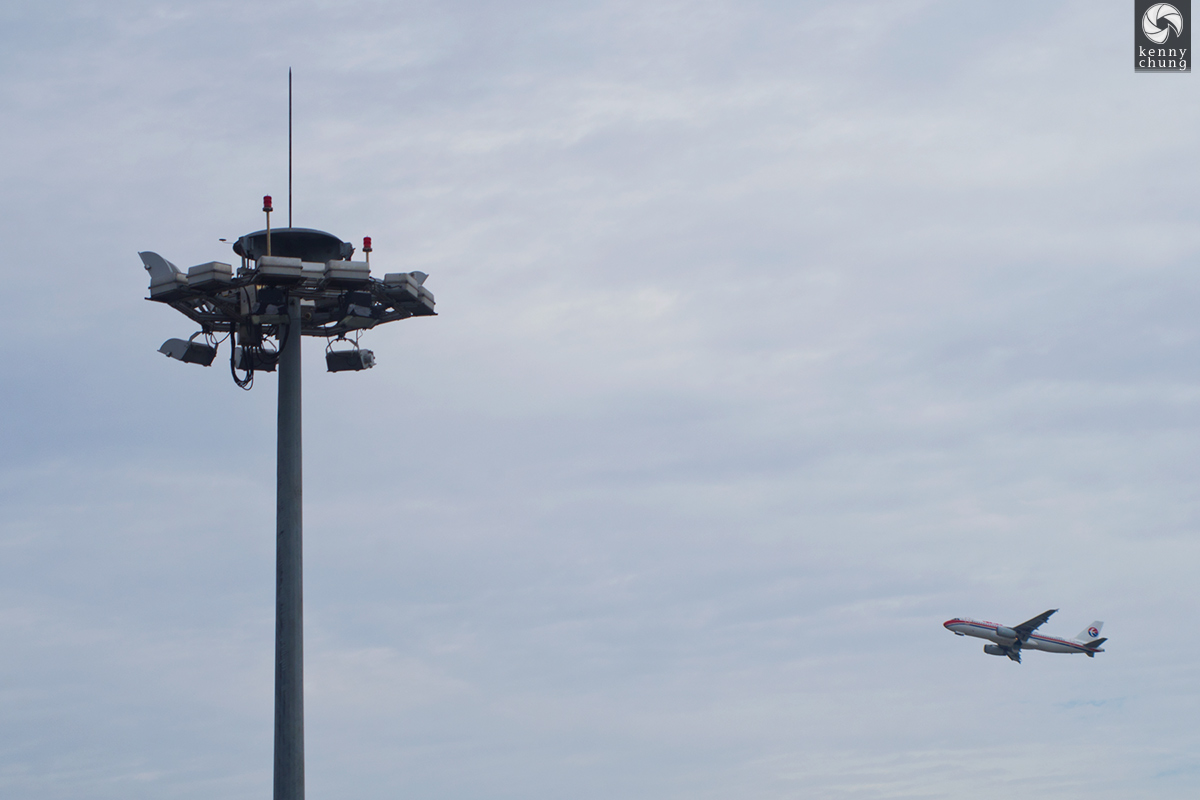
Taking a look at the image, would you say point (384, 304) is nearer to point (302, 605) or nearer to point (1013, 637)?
point (302, 605)

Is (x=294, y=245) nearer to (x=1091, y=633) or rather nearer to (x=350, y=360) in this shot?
(x=350, y=360)

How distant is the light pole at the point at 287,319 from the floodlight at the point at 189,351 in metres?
0.03

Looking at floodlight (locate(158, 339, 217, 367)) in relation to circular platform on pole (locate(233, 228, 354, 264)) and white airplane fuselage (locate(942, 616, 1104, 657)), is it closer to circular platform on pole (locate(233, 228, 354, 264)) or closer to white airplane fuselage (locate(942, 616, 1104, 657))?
circular platform on pole (locate(233, 228, 354, 264))

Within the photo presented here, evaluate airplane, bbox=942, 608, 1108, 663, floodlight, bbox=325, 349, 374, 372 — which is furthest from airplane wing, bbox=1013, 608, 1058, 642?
floodlight, bbox=325, 349, 374, 372

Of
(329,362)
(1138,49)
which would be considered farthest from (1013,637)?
(329,362)

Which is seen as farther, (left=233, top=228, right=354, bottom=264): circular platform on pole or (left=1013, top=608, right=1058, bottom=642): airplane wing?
(left=1013, top=608, right=1058, bottom=642): airplane wing

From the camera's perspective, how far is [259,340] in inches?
1596

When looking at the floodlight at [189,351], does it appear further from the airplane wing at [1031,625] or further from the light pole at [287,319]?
the airplane wing at [1031,625]

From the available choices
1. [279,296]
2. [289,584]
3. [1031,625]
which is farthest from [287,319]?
[1031,625]

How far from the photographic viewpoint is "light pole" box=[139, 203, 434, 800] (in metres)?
37.1

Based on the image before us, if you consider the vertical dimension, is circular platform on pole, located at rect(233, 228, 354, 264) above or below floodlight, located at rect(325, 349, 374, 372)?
above

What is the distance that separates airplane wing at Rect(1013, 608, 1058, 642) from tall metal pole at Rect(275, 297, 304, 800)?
12532cm

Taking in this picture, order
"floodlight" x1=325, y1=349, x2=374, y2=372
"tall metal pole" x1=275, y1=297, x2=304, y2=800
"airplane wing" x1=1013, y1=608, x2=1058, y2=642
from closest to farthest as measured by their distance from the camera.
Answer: "tall metal pole" x1=275, y1=297, x2=304, y2=800, "floodlight" x1=325, y1=349, x2=374, y2=372, "airplane wing" x1=1013, y1=608, x2=1058, y2=642

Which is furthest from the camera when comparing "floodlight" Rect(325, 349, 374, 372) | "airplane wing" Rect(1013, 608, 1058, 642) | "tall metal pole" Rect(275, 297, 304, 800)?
"airplane wing" Rect(1013, 608, 1058, 642)
